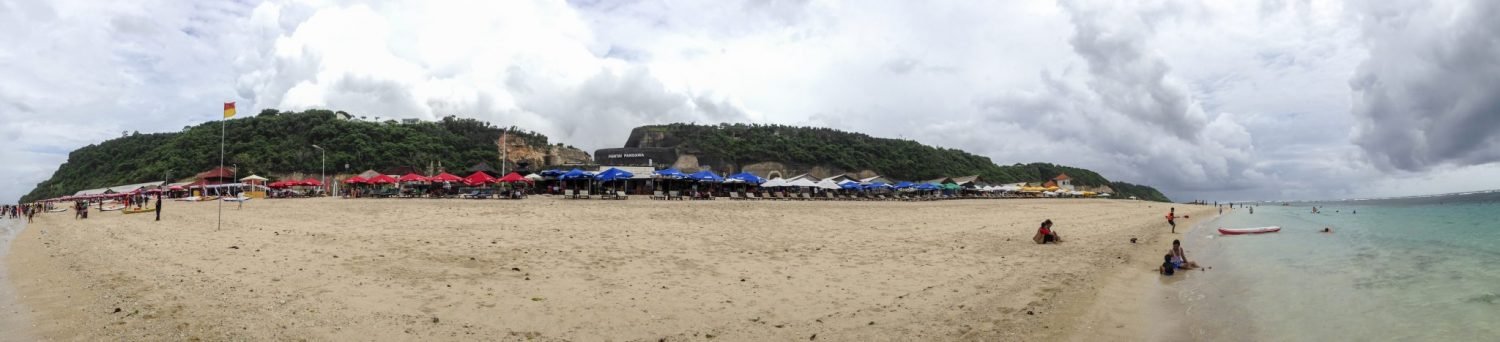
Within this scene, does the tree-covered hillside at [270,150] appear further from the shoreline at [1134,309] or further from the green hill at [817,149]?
the shoreline at [1134,309]

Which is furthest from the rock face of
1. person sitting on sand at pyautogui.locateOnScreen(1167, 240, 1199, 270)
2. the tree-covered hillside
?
person sitting on sand at pyautogui.locateOnScreen(1167, 240, 1199, 270)

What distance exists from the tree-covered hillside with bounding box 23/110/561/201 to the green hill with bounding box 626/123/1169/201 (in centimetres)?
2355

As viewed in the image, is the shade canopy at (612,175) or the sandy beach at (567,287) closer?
the sandy beach at (567,287)

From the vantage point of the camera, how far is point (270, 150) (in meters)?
61.2

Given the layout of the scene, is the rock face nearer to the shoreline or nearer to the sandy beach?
the sandy beach

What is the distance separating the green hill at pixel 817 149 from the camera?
83.7m

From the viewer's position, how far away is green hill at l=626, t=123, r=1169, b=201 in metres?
83.7

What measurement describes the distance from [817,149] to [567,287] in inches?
3280

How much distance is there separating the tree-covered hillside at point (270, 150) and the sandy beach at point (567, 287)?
55.9 meters

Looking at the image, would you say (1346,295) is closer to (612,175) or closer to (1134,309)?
(1134,309)

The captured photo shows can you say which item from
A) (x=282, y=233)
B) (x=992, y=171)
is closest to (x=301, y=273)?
(x=282, y=233)

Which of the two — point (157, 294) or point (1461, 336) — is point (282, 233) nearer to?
point (157, 294)

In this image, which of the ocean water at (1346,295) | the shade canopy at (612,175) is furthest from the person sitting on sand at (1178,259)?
the shade canopy at (612,175)

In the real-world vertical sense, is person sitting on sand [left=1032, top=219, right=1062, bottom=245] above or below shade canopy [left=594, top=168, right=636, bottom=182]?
Result: below
